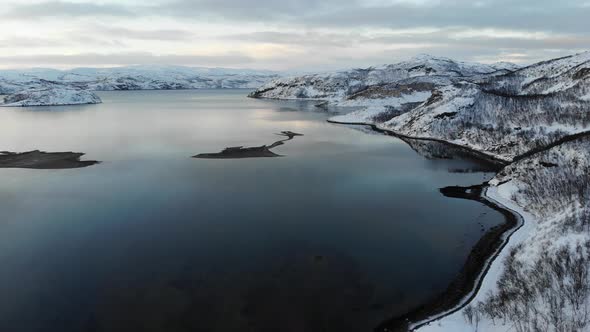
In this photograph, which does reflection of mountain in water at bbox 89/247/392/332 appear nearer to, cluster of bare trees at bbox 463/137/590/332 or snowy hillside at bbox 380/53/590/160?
cluster of bare trees at bbox 463/137/590/332

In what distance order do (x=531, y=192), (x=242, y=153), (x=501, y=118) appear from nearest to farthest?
(x=531, y=192) → (x=242, y=153) → (x=501, y=118)

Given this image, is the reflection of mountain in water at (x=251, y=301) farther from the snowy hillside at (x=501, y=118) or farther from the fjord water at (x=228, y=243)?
the snowy hillside at (x=501, y=118)

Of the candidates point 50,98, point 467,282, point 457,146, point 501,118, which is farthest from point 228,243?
point 50,98

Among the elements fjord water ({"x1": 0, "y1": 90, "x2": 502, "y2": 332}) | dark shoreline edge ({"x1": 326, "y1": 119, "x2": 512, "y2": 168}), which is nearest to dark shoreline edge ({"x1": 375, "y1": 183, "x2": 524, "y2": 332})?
fjord water ({"x1": 0, "y1": 90, "x2": 502, "y2": 332})

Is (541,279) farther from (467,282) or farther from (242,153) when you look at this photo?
(242,153)

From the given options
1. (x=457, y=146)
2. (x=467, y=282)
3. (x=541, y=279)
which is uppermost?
(x=457, y=146)

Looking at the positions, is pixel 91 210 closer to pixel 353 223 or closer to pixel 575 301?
pixel 353 223

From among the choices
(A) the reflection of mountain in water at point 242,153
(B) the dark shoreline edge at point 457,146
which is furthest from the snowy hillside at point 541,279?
(A) the reflection of mountain in water at point 242,153
